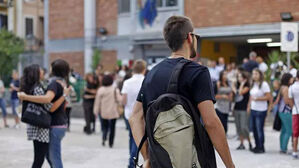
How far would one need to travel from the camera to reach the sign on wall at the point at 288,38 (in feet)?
43.5

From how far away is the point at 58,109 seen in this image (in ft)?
21.6

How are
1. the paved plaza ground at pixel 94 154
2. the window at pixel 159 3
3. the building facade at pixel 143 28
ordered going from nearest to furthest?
the paved plaza ground at pixel 94 154
the building facade at pixel 143 28
the window at pixel 159 3

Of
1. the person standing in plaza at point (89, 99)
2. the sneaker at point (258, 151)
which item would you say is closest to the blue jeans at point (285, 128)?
the sneaker at point (258, 151)

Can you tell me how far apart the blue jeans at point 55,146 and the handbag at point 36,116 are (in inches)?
7.8

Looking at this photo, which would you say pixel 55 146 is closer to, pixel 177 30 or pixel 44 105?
pixel 44 105

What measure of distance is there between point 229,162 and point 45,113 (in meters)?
3.60

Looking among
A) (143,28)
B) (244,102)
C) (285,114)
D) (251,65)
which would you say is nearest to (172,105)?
(285,114)

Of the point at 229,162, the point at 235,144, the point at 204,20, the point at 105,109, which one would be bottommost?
the point at 235,144

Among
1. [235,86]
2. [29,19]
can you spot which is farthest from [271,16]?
[29,19]

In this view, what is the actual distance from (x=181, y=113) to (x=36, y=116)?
3559mm

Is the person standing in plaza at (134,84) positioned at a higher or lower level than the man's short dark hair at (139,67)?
lower

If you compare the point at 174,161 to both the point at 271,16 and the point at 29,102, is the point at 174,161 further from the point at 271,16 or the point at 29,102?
the point at 271,16

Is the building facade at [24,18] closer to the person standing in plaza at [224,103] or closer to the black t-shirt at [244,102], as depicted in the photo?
the person standing in plaza at [224,103]

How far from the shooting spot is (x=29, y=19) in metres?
41.7
